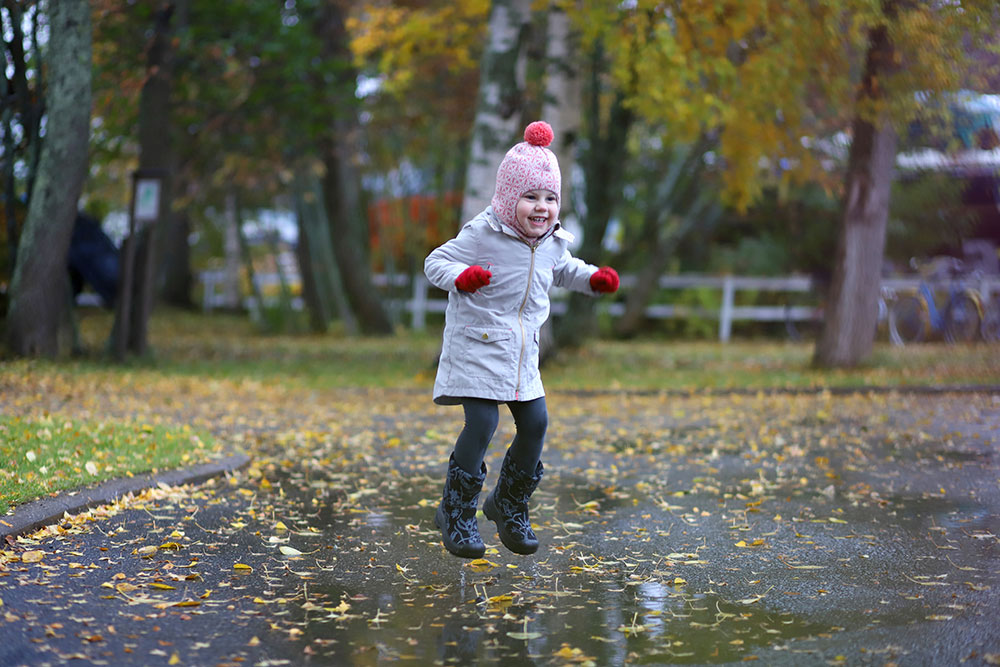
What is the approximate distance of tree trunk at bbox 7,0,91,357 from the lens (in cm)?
1423

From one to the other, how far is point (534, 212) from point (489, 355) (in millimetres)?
669

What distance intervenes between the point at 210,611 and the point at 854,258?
12.9 meters

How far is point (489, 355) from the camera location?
5.36 meters

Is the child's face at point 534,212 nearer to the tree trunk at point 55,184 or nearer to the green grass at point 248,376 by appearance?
the green grass at point 248,376

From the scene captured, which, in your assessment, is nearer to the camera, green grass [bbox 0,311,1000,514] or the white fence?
green grass [bbox 0,311,1000,514]

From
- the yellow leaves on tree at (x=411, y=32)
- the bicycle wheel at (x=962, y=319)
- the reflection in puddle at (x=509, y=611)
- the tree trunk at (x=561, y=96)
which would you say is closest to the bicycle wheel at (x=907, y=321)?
the bicycle wheel at (x=962, y=319)

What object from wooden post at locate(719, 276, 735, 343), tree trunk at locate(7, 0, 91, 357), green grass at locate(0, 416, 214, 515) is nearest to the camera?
green grass at locate(0, 416, 214, 515)

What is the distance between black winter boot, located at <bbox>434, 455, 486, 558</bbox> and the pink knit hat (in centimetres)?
115

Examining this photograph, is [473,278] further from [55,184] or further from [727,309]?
[727,309]

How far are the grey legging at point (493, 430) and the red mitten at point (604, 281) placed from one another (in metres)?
0.57

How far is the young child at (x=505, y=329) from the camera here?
5371mm

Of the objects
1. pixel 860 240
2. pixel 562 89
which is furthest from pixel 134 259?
pixel 860 240

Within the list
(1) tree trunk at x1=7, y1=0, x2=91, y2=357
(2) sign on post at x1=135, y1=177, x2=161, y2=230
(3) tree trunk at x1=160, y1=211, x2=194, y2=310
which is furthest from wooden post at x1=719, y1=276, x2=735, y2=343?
(1) tree trunk at x1=7, y1=0, x2=91, y2=357

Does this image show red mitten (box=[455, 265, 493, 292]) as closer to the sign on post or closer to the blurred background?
the blurred background
